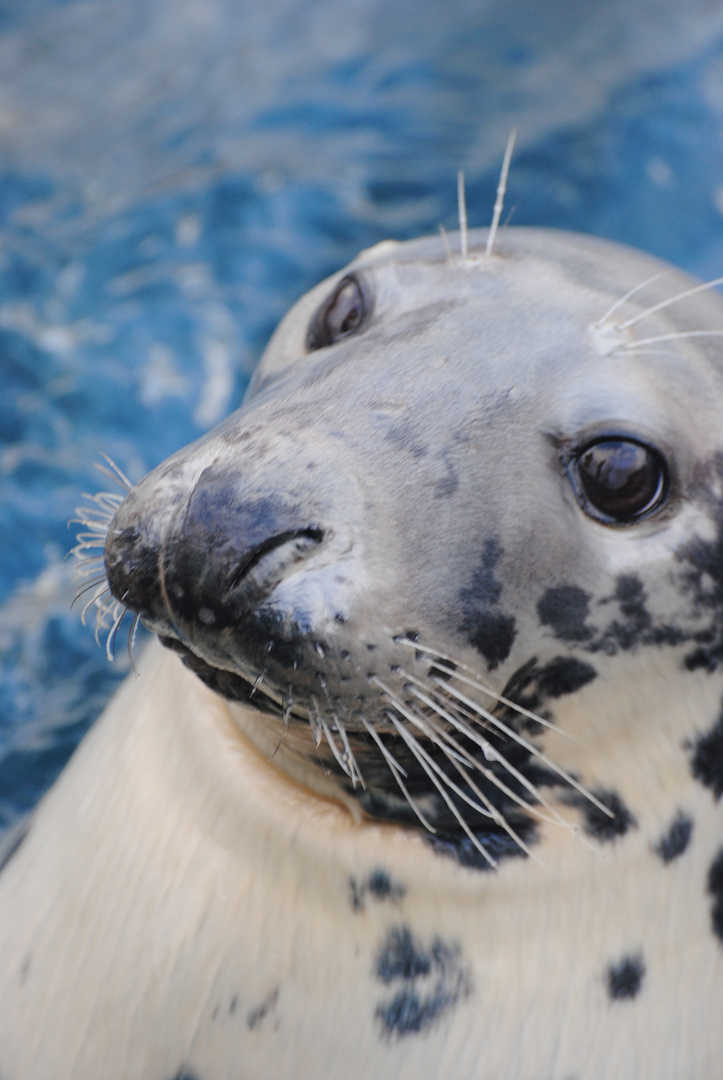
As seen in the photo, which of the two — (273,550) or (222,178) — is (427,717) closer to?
(273,550)

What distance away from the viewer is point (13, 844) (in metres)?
2.13

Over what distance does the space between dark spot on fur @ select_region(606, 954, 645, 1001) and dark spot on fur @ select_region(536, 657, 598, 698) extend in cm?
41

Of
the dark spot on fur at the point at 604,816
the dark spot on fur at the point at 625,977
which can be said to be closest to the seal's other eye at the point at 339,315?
the dark spot on fur at the point at 604,816

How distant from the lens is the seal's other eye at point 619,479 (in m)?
1.45

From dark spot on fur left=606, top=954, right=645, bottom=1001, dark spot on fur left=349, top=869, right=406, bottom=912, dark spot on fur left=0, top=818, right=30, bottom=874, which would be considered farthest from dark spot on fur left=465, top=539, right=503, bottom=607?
dark spot on fur left=0, top=818, right=30, bottom=874

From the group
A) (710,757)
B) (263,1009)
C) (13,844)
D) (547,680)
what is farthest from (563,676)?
(13,844)

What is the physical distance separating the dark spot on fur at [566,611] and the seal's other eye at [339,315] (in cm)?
52

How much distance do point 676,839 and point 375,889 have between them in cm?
42

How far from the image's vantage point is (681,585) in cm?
148

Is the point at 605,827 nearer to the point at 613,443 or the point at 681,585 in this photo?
the point at 681,585

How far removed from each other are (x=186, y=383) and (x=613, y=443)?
2732mm

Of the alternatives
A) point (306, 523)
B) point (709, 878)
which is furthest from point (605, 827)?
point (306, 523)

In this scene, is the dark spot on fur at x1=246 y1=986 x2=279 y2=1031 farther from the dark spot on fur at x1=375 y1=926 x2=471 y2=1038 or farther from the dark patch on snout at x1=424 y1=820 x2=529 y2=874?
the dark patch on snout at x1=424 y1=820 x2=529 y2=874

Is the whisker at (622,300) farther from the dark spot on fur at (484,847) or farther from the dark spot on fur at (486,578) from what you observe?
the dark spot on fur at (484,847)
